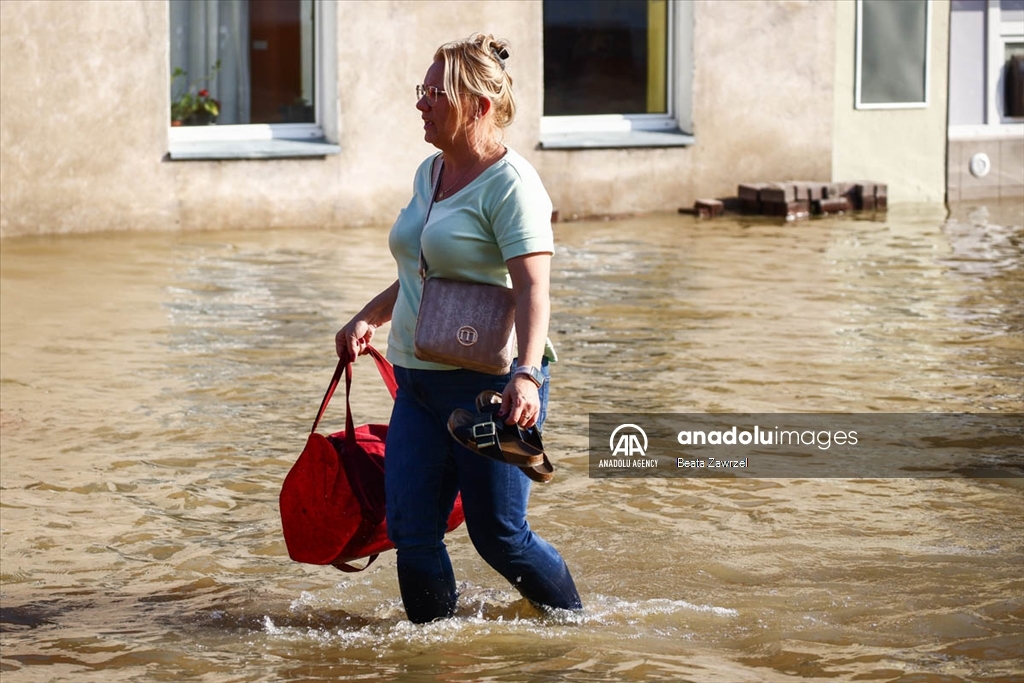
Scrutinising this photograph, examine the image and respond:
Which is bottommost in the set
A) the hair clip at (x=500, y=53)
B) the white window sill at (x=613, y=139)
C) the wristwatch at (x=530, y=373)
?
the wristwatch at (x=530, y=373)

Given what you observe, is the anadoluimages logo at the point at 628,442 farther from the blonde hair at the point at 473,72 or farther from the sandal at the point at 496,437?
the blonde hair at the point at 473,72

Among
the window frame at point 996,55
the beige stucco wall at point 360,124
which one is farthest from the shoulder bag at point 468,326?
the window frame at point 996,55

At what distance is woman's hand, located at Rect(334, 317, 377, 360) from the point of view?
424 cm

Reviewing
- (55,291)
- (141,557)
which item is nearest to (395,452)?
(141,557)

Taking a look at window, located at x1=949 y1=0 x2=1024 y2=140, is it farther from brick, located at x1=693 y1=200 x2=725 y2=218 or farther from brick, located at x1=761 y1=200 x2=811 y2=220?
brick, located at x1=693 y1=200 x2=725 y2=218

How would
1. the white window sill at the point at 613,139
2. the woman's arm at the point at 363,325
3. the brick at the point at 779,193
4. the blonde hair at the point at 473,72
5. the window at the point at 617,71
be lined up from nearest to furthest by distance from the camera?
the blonde hair at the point at 473,72, the woman's arm at the point at 363,325, the white window sill at the point at 613,139, the brick at the point at 779,193, the window at the point at 617,71

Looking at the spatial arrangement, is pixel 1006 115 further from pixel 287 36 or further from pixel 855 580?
pixel 855 580

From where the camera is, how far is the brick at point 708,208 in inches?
603

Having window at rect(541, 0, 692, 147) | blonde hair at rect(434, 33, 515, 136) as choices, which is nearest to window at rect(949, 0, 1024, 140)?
window at rect(541, 0, 692, 147)

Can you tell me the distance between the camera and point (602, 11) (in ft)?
51.8

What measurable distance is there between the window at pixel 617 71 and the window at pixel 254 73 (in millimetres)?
2268

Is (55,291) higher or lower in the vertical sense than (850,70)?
lower

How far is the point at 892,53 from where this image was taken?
53.6 ft

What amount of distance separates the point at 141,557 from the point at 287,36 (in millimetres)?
10147
